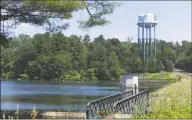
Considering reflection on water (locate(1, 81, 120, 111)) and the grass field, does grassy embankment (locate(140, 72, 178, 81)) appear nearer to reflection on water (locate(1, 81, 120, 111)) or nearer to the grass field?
the grass field

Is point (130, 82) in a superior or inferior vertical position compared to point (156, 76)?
superior

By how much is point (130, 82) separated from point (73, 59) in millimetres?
84247

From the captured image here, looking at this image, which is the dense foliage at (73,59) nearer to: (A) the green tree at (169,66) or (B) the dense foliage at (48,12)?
(A) the green tree at (169,66)

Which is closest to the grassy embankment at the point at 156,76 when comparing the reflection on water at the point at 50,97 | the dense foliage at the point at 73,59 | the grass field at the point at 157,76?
the grass field at the point at 157,76

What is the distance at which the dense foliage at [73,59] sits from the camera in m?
94.1

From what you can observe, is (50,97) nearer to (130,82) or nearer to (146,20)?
(130,82)

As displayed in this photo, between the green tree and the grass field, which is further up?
the green tree

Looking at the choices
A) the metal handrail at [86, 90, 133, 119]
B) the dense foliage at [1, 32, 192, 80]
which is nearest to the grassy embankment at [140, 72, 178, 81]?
the dense foliage at [1, 32, 192, 80]

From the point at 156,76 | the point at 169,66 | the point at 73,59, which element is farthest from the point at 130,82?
the point at 169,66

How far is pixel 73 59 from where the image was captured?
10006 centimetres

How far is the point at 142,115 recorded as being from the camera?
17.9 ft

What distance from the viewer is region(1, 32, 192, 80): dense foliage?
94.1 m

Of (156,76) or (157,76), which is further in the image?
(156,76)

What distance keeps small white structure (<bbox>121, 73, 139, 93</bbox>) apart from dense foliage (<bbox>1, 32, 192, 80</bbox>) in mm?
73352
